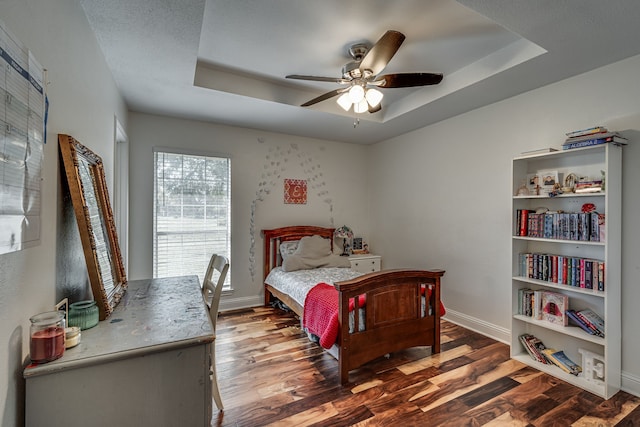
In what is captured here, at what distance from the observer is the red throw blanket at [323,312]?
2340mm

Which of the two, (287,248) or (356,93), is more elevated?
(356,93)

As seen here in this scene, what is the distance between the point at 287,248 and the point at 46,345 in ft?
9.93

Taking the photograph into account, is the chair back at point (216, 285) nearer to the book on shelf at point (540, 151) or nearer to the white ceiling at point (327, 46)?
the white ceiling at point (327, 46)

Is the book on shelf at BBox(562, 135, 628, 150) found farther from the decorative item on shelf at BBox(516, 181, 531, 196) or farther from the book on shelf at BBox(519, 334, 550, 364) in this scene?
the book on shelf at BBox(519, 334, 550, 364)

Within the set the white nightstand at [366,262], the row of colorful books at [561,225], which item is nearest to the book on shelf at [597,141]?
the row of colorful books at [561,225]

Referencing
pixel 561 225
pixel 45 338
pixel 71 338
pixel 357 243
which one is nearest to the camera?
pixel 45 338

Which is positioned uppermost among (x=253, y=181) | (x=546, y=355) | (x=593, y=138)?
(x=593, y=138)

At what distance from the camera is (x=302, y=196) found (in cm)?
440

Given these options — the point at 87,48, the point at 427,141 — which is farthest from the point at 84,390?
the point at 427,141

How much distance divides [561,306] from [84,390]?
3.15 meters

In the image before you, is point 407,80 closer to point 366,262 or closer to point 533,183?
point 533,183

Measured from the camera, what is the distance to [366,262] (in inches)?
174

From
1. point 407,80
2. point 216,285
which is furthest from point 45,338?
point 407,80

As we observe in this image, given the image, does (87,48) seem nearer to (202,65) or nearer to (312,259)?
(202,65)
